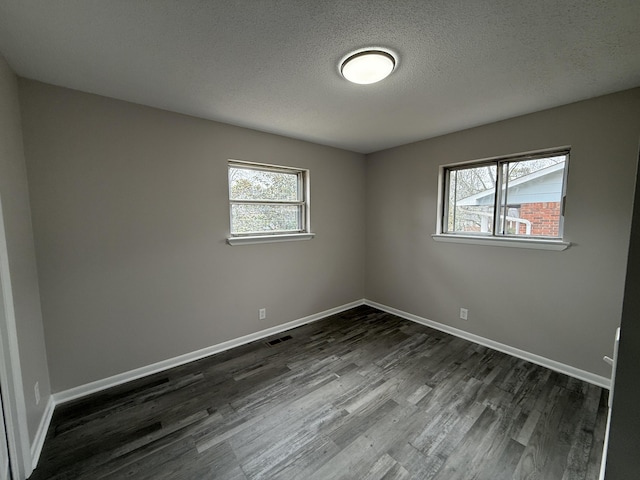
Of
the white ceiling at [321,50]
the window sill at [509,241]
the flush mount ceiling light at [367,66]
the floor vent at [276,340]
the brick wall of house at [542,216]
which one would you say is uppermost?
the white ceiling at [321,50]

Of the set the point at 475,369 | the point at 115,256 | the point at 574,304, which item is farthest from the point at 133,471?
the point at 574,304

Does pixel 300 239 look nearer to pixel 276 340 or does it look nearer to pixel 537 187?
pixel 276 340

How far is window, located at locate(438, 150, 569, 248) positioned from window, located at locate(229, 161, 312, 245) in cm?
179

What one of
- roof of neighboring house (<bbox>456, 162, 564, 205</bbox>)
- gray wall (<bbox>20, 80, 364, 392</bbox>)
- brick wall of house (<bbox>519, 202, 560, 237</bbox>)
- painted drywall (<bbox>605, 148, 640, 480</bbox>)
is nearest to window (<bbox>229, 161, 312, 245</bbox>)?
gray wall (<bbox>20, 80, 364, 392</bbox>)

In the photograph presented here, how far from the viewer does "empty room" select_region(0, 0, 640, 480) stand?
1365mm

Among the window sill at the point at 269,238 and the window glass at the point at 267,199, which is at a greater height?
the window glass at the point at 267,199

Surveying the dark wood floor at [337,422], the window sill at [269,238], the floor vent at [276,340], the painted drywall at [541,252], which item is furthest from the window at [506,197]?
the floor vent at [276,340]

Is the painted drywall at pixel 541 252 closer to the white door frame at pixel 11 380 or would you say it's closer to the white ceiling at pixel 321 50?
the white ceiling at pixel 321 50

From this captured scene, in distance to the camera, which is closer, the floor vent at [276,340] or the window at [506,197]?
the window at [506,197]

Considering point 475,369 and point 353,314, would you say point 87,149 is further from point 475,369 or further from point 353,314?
point 475,369

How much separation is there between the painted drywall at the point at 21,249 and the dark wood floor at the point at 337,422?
0.40m

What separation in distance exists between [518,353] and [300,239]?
104 inches

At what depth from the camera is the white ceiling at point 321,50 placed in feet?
4.01

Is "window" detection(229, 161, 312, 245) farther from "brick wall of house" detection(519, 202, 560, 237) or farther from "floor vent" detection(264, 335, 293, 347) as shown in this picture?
"brick wall of house" detection(519, 202, 560, 237)
